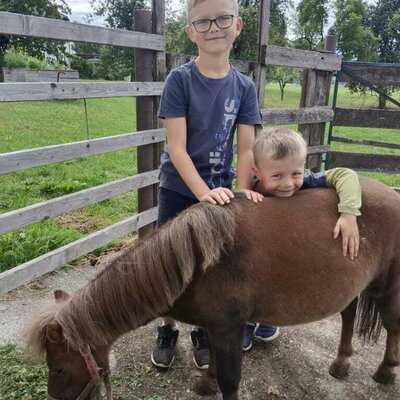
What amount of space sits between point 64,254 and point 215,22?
2.27m

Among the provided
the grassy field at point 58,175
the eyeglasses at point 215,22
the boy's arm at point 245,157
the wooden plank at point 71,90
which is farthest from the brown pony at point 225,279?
the grassy field at point 58,175

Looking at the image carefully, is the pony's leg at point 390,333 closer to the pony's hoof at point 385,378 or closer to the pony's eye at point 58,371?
the pony's hoof at point 385,378

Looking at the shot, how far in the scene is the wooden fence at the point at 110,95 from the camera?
2814 mm

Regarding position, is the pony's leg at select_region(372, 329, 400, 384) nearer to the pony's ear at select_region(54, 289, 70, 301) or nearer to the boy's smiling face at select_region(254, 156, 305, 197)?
the boy's smiling face at select_region(254, 156, 305, 197)

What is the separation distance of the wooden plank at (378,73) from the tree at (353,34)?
37499mm

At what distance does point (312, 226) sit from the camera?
2.01 m

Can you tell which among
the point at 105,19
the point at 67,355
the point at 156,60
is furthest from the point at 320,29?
the point at 67,355

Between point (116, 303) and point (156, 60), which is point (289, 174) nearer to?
point (116, 303)

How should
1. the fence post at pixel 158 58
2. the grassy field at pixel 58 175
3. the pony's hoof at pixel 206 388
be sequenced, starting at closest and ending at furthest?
the pony's hoof at pixel 206 388
the fence post at pixel 158 58
the grassy field at pixel 58 175

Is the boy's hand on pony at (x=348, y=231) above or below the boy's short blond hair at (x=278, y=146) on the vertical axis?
below

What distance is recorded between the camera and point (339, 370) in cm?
Result: 260

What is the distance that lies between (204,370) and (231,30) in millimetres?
2035

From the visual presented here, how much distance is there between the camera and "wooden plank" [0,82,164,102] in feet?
8.82

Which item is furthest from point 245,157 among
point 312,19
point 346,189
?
point 312,19
